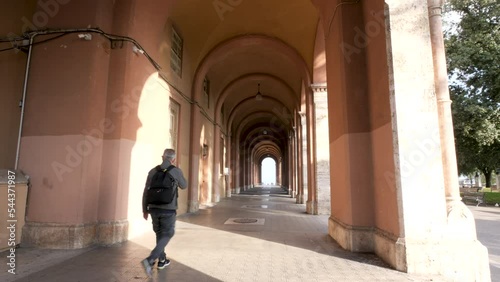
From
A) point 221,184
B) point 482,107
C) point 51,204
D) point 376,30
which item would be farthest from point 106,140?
point 482,107

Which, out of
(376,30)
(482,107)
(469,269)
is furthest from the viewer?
(482,107)

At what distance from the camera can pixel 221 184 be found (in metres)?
19.5

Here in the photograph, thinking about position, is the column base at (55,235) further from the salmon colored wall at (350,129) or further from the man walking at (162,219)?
the salmon colored wall at (350,129)

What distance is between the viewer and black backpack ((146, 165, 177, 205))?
4016 mm

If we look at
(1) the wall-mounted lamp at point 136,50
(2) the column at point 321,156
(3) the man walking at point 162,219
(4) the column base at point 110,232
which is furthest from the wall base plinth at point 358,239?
(1) the wall-mounted lamp at point 136,50

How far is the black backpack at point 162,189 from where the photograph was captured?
4016 mm

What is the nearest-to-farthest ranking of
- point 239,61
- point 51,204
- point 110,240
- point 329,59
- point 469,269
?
point 469,269
point 51,204
point 110,240
point 329,59
point 239,61

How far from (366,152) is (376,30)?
2.05m

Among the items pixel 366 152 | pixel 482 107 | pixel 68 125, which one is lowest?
pixel 366 152

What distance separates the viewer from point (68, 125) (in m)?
5.47

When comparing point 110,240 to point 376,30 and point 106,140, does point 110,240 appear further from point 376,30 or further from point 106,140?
point 376,30

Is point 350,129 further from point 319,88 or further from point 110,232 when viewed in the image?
point 319,88

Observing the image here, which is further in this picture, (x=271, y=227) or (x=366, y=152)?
(x=271, y=227)

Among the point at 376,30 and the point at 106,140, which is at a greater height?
the point at 376,30
